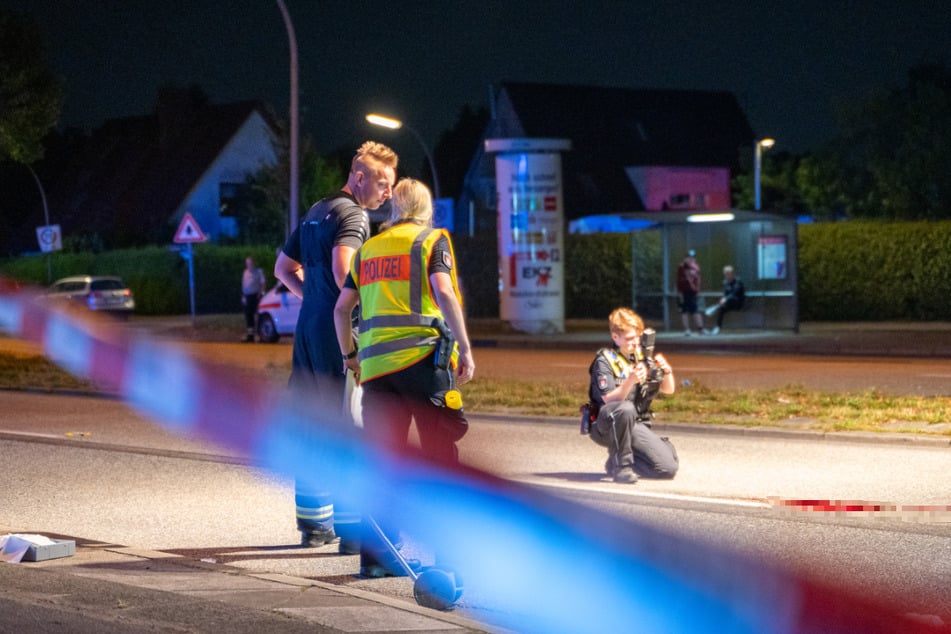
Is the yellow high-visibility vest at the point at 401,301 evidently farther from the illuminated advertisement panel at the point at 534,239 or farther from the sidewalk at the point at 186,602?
the illuminated advertisement panel at the point at 534,239

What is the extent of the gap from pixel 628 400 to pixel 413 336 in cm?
381

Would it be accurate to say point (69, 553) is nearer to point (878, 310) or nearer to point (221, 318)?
point (878, 310)

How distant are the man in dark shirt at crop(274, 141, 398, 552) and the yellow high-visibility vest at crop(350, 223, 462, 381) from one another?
26.0 inches

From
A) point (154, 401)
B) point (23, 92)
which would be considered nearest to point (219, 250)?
point (23, 92)

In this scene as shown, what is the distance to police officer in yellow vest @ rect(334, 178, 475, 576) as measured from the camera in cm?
639

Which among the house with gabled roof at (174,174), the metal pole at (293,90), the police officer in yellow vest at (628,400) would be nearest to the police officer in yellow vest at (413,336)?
the police officer in yellow vest at (628,400)

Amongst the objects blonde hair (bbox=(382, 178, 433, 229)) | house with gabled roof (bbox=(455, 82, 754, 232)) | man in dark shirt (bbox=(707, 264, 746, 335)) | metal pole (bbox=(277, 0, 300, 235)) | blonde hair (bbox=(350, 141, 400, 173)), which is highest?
house with gabled roof (bbox=(455, 82, 754, 232))

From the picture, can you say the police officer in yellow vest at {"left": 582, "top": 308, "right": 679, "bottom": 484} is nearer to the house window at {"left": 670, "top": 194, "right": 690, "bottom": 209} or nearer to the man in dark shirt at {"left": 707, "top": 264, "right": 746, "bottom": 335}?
the man in dark shirt at {"left": 707, "top": 264, "right": 746, "bottom": 335}

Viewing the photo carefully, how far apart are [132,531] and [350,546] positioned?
1.52 m

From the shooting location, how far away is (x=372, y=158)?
23.6 ft

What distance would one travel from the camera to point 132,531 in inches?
328

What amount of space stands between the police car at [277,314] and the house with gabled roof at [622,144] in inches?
1304

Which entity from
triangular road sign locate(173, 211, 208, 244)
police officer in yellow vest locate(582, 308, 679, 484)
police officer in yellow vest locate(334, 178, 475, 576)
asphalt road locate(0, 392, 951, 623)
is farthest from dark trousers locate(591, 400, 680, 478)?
triangular road sign locate(173, 211, 208, 244)

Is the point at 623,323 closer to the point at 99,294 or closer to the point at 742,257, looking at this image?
the point at 742,257
